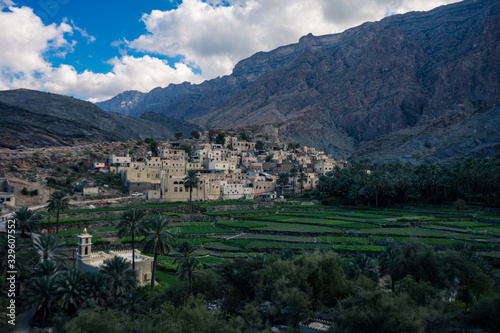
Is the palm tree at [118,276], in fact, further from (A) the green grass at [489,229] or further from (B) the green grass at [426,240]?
(A) the green grass at [489,229]

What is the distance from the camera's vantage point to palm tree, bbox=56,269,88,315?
1096 inches

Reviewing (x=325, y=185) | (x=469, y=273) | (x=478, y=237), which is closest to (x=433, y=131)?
(x=325, y=185)

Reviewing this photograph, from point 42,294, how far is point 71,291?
2.17 meters

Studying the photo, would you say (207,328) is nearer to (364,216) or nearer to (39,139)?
(364,216)

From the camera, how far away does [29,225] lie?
1763 inches

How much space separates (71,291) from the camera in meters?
28.2

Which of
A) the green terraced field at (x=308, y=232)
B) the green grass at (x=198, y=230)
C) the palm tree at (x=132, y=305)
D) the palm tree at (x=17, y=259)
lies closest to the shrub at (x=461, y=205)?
the green terraced field at (x=308, y=232)

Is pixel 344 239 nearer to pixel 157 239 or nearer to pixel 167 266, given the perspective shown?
Result: pixel 167 266

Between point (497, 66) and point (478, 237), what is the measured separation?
17103 centimetres

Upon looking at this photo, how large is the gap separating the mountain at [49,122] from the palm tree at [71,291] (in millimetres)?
117403

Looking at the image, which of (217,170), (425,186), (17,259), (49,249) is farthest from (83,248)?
(425,186)

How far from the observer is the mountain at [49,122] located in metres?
137

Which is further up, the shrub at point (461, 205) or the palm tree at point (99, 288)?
the shrub at point (461, 205)

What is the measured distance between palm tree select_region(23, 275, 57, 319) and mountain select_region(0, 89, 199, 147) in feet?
381
